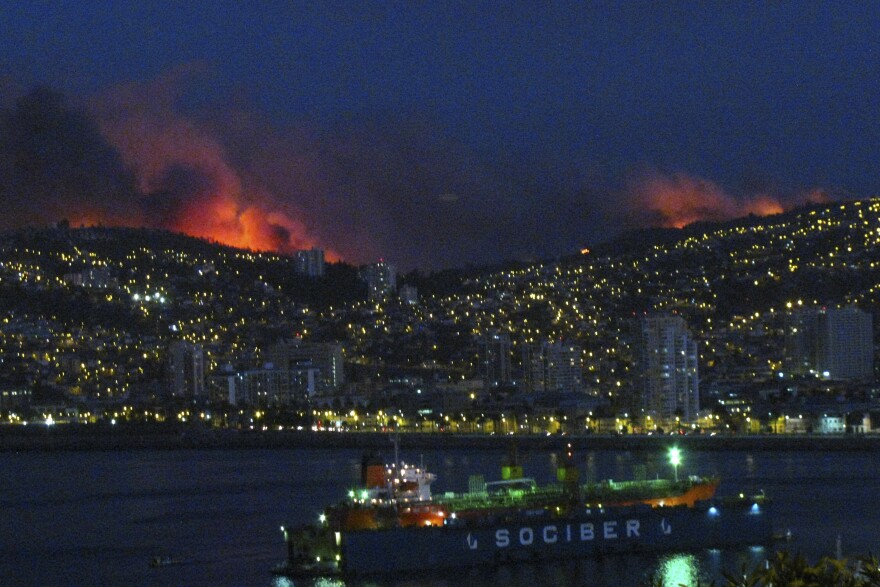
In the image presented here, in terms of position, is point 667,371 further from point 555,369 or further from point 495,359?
point 495,359

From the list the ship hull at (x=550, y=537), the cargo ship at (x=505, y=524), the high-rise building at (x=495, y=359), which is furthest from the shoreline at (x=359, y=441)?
the ship hull at (x=550, y=537)

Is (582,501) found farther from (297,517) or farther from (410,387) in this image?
(410,387)

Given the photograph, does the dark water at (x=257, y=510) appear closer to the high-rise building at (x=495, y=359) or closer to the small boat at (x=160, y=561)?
the small boat at (x=160, y=561)

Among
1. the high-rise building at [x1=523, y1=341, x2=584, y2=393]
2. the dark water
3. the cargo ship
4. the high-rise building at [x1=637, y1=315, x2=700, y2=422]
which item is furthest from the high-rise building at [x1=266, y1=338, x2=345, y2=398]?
the cargo ship

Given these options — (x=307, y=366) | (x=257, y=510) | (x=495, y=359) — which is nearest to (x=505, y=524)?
(x=257, y=510)

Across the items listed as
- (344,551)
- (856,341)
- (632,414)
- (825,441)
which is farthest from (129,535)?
(856,341)
